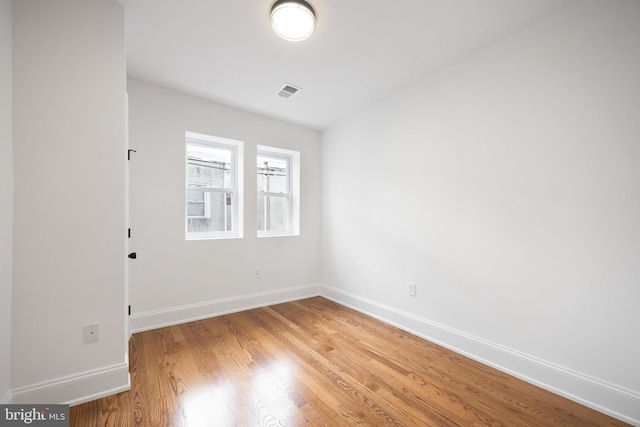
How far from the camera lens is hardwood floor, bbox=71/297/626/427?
59.1 inches

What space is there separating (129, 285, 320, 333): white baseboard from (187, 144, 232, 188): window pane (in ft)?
4.72

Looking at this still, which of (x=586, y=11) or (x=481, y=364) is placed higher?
(x=586, y=11)

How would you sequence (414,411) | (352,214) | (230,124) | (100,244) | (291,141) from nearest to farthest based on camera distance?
(414,411) → (100,244) → (230,124) → (352,214) → (291,141)

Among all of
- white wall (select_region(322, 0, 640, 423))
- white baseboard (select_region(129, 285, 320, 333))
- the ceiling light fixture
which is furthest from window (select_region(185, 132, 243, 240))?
white wall (select_region(322, 0, 640, 423))

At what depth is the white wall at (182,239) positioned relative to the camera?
2.62 meters

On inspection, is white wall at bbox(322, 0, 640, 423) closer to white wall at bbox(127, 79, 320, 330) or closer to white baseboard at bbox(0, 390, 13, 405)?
white wall at bbox(127, 79, 320, 330)

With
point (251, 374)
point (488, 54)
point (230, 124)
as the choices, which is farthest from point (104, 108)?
point (488, 54)

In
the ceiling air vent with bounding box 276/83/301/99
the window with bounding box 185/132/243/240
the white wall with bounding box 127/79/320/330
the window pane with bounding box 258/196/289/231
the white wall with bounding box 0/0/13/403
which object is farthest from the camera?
the window pane with bounding box 258/196/289/231

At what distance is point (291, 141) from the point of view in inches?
147

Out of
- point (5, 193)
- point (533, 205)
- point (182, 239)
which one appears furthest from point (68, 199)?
point (533, 205)

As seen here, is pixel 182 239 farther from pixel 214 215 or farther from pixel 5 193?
pixel 5 193

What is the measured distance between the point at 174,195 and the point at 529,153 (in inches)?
128

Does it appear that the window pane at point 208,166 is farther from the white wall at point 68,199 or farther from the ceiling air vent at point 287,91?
the white wall at point 68,199

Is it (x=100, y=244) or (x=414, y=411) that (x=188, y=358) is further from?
(x=414, y=411)
